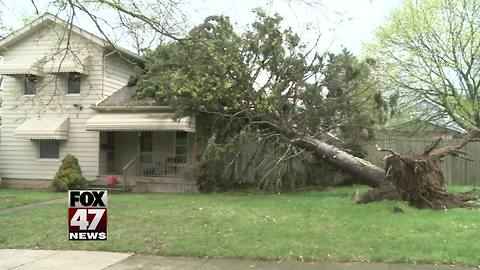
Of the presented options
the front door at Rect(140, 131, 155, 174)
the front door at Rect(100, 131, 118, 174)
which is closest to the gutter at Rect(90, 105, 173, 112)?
the front door at Rect(100, 131, 118, 174)

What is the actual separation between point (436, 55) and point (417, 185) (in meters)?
13.4

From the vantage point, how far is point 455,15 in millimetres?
24234

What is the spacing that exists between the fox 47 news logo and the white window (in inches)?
727

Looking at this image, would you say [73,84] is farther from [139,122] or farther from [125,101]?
[139,122]

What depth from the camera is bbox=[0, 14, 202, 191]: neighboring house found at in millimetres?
21859

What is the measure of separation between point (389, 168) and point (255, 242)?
4.94 m

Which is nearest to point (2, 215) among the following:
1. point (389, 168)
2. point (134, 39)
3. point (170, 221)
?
point (170, 221)

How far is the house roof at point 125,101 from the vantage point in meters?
21.8

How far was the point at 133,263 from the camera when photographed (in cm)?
895

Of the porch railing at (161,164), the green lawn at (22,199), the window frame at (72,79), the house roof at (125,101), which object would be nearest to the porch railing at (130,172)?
the porch railing at (161,164)

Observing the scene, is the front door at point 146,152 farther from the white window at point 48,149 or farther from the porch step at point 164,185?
the white window at point 48,149

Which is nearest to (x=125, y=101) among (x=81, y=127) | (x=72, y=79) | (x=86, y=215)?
(x=81, y=127)

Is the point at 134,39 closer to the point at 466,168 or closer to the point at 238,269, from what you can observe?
the point at 238,269

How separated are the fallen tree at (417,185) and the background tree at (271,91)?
2.68 metres
